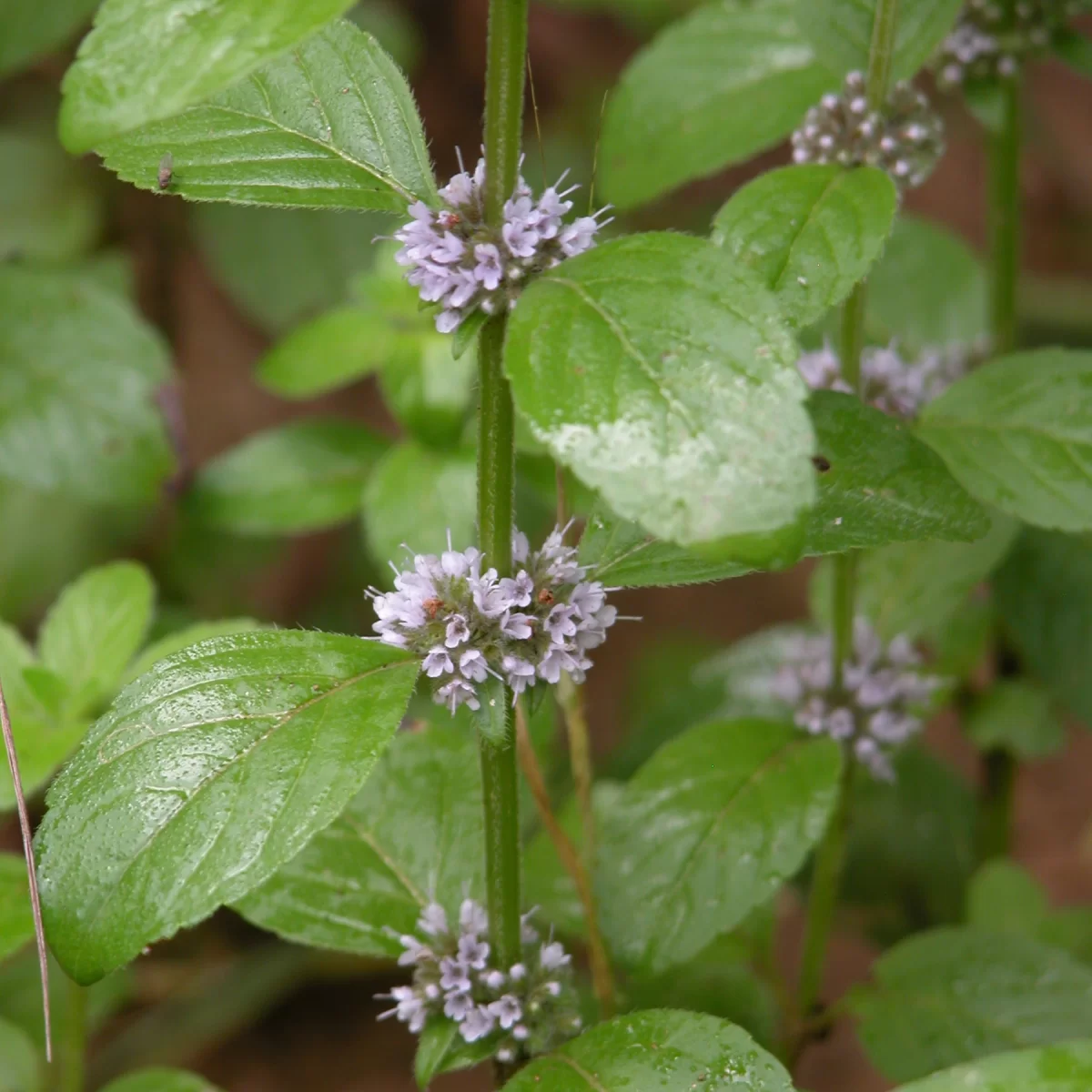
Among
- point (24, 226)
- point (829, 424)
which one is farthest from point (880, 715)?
point (24, 226)

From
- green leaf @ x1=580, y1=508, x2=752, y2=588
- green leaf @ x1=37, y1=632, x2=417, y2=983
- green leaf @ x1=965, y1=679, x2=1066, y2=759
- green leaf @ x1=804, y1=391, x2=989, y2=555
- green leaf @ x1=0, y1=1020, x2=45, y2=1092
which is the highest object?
green leaf @ x1=804, y1=391, x2=989, y2=555

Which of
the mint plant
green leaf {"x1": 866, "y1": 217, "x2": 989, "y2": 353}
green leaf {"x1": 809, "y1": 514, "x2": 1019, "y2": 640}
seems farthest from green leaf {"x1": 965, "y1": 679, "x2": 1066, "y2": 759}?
green leaf {"x1": 866, "y1": 217, "x2": 989, "y2": 353}

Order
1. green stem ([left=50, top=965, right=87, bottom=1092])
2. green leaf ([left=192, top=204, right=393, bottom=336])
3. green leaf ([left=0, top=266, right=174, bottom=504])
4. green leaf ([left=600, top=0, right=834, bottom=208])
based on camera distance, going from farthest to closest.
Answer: green leaf ([left=192, top=204, right=393, bottom=336]) → green leaf ([left=0, top=266, right=174, bottom=504]) → green leaf ([left=600, top=0, right=834, bottom=208]) → green stem ([left=50, top=965, right=87, bottom=1092])

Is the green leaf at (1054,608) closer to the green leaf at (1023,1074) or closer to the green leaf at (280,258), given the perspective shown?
the green leaf at (1023,1074)

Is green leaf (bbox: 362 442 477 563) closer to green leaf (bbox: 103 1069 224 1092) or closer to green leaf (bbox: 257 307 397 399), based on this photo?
green leaf (bbox: 257 307 397 399)

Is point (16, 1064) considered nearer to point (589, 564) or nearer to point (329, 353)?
point (589, 564)

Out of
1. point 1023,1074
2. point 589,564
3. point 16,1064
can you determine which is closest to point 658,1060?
point 1023,1074

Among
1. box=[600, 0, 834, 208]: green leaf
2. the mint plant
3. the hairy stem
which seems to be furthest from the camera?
box=[600, 0, 834, 208]: green leaf
